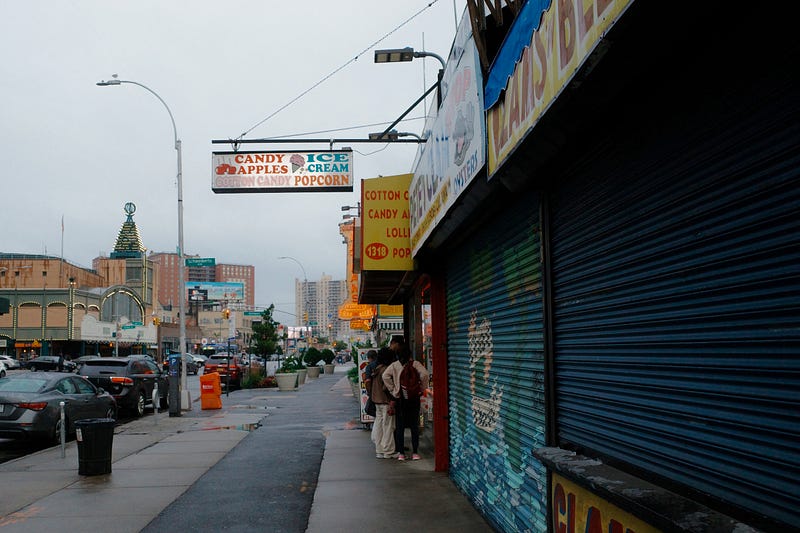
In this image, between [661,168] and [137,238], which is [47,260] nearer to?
[137,238]

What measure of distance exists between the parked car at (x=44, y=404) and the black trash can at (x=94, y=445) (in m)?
3.77

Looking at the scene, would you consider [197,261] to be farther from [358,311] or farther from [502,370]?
[502,370]

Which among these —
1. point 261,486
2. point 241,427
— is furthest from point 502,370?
point 241,427

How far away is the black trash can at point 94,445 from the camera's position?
10516 mm

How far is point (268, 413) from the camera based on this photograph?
2122 cm

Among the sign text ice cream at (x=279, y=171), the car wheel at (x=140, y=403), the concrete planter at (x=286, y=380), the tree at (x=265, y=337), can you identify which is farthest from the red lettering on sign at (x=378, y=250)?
the tree at (x=265, y=337)

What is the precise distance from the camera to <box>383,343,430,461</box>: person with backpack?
11547mm

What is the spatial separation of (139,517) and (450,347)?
4325 millimetres

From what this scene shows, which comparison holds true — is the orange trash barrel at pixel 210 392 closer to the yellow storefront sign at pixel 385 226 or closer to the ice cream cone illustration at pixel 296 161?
the ice cream cone illustration at pixel 296 161

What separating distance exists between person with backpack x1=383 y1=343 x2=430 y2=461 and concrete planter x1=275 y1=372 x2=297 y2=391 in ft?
69.1

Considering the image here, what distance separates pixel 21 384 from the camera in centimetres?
1473

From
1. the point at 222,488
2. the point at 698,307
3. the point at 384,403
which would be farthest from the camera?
the point at 384,403

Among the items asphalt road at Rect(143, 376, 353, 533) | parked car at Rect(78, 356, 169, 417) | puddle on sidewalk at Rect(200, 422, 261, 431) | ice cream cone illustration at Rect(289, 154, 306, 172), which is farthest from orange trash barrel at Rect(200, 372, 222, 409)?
ice cream cone illustration at Rect(289, 154, 306, 172)

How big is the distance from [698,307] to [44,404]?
1386cm
